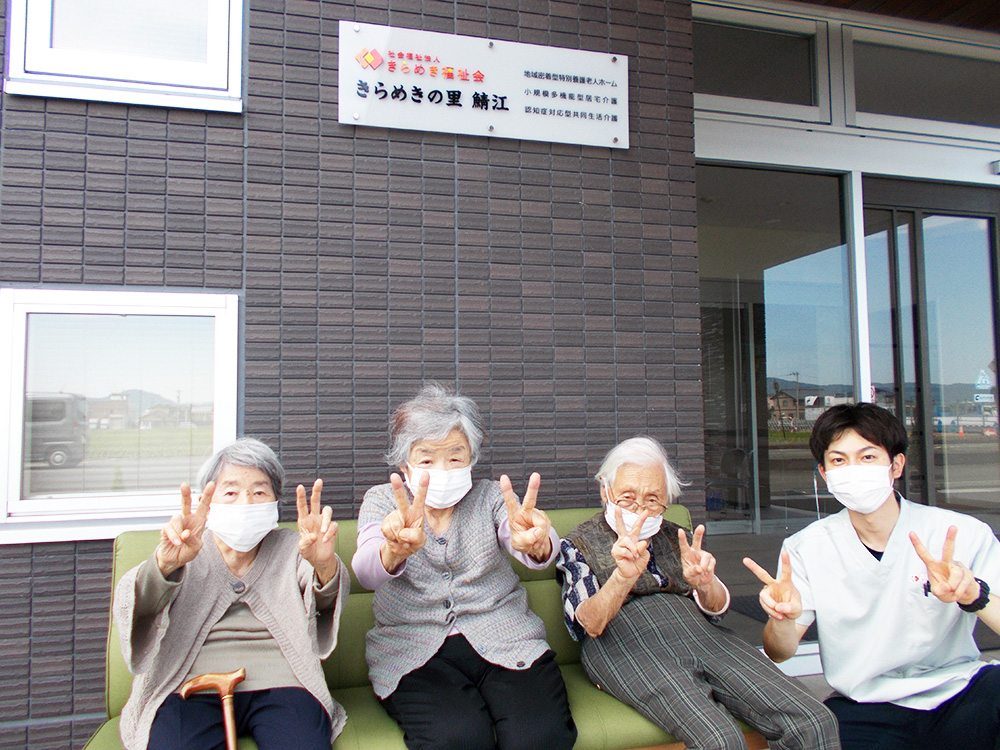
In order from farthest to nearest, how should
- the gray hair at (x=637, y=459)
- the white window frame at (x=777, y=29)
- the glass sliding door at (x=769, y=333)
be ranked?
the glass sliding door at (x=769, y=333)
the white window frame at (x=777, y=29)
the gray hair at (x=637, y=459)

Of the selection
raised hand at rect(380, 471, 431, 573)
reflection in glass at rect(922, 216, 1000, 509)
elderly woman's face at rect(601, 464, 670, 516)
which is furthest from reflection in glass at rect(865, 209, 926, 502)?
raised hand at rect(380, 471, 431, 573)

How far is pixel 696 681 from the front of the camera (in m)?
1.93

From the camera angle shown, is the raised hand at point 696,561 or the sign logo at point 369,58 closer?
the raised hand at point 696,561

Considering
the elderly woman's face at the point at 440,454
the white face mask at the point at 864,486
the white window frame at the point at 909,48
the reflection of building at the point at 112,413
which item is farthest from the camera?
the white window frame at the point at 909,48

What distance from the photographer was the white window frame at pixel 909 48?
3615mm

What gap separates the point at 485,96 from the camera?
2.66 meters

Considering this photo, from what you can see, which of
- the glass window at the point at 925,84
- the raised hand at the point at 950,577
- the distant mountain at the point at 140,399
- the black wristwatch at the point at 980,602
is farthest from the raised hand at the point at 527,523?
the glass window at the point at 925,84

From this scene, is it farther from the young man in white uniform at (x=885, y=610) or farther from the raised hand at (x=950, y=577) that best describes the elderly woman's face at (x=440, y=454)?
the raised hand at (x=950, y=577)

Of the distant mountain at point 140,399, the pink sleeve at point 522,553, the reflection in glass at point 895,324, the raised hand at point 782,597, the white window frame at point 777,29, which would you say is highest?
the white window frame at point 777,29

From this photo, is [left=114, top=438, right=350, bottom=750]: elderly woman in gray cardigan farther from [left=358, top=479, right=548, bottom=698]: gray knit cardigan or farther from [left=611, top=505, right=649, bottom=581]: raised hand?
[left=611, top=505, right=649, bottom=581]: raised hand

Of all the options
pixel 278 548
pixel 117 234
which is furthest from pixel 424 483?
pixel 117 234

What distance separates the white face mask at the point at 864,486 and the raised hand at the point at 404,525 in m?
1.16

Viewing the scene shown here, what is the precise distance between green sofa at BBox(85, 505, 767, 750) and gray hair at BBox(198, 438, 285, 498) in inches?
13.6

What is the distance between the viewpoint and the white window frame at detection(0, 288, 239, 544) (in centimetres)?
220
